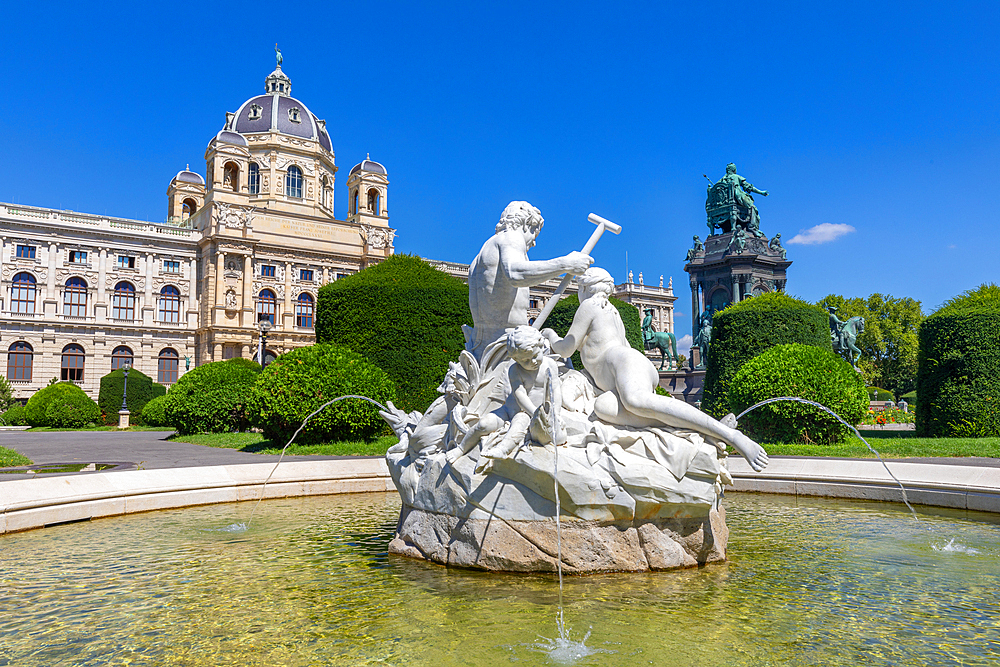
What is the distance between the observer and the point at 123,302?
167 feet

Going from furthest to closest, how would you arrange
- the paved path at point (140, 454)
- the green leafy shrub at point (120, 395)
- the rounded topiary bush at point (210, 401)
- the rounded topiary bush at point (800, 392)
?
the green leafy shrub at point (120, 395)
the rounded topiary bush at point (210, 401)
the rounded topiary bush at point (800, 392)
the paved path at point (140, 454)

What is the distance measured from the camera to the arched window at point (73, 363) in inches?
1912

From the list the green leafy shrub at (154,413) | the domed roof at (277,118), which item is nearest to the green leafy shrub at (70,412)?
the green leafy shrub at (154,413)

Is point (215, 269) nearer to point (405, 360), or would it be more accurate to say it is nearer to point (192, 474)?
point (405, 360)

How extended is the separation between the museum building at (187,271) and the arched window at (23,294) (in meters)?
0.07

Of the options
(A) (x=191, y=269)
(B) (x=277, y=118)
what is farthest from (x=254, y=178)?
(A) (x=191, y=269)

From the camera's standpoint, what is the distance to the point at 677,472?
15.1 ft

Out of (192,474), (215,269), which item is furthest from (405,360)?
(215,269)

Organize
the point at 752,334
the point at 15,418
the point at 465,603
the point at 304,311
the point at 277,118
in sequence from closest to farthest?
the point at 465,603 < the point at 752,334 < the point at 15,418 < the point at 304,311 < the point at 277,118

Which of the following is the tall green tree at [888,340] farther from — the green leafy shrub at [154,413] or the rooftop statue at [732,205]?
the green leafy shrub at [154,413]

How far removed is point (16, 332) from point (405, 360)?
141ft

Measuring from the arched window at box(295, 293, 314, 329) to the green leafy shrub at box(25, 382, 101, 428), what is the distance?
24.0 meters

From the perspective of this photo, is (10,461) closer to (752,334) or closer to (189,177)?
(752,334)

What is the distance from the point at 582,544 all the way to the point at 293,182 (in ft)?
200
